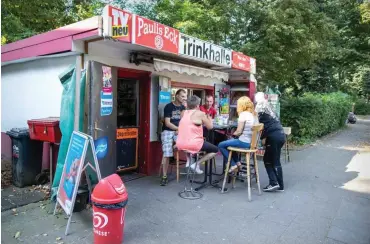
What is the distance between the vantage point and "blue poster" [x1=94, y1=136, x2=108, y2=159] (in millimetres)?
4488

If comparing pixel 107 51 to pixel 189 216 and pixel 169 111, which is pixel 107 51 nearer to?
pixel 169 111

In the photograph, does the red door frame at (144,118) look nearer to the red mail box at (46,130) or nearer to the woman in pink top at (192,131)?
the woman in pink top at (192,131)

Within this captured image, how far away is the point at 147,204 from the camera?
4.57 m

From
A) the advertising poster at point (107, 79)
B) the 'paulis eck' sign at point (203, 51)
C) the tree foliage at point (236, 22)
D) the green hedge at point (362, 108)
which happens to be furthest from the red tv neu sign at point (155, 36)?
the green hedge at point (362, 108)

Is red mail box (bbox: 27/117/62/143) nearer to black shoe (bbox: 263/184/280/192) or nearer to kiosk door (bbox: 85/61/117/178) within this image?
kiosk door (bbox: 85/61/117/178)

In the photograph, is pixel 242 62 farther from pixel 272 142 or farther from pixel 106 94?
pixel 106 94

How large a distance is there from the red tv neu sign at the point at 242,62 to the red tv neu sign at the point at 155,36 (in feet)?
7.75

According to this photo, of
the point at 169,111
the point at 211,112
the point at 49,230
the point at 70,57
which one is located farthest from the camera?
the point at 211,112

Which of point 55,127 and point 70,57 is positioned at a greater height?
point 70,57

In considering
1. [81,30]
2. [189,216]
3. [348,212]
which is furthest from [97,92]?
[348,212]

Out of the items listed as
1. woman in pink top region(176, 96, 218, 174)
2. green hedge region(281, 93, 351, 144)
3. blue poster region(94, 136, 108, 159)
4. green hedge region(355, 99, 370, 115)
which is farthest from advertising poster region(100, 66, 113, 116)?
green hedge region(355, 99, 370, 115)

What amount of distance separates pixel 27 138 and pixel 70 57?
1.62 metres

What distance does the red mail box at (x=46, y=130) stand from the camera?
15.3ft

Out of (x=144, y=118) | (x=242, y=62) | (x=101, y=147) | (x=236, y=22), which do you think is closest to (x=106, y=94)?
(x=101, y=147)
